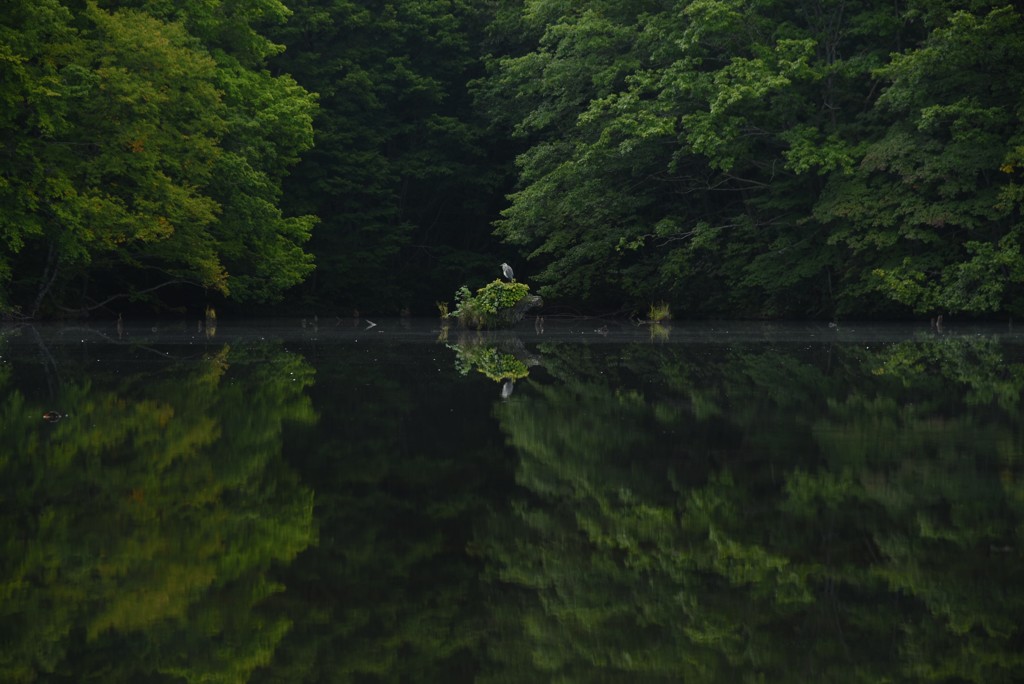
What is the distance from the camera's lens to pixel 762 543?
5590mm

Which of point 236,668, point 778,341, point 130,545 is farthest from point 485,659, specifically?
point 778,341

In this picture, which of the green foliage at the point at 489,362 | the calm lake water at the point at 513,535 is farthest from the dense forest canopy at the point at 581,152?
the calm lake water at the point at 513,535

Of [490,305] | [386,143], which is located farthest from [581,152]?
[386,143]

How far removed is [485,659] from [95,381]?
36.4 feet

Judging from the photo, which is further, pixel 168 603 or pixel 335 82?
pixel 335 82

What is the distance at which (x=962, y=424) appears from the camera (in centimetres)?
978

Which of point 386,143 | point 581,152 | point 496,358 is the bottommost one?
point 496,358

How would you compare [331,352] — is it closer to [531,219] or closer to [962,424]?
[962,424]

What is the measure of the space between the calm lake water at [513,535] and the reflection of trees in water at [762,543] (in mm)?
18

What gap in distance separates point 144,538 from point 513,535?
60.6 inches

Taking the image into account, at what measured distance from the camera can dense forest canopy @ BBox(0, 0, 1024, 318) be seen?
98.9ft

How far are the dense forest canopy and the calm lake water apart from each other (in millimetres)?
18724

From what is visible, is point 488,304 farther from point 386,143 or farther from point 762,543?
point 762,543

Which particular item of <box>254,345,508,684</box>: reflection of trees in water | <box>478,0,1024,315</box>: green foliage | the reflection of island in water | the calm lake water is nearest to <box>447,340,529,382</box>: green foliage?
the reflection of island in water
